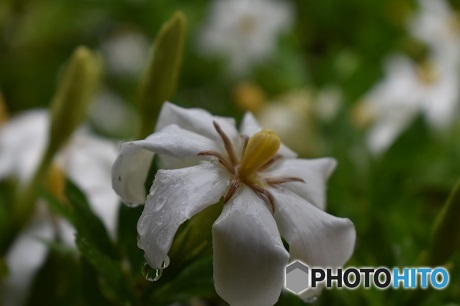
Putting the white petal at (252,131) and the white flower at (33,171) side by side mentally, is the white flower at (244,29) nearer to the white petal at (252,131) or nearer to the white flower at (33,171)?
the white flower at (33,171)

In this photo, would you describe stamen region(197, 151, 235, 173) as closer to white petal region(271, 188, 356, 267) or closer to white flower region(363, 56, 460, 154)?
white petal region(271, 188, 356, 267)

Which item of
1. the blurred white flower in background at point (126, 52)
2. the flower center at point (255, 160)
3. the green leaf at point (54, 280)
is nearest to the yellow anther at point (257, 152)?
the flower center at point (255, 160)

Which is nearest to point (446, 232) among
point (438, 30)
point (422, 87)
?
point (422, 87)

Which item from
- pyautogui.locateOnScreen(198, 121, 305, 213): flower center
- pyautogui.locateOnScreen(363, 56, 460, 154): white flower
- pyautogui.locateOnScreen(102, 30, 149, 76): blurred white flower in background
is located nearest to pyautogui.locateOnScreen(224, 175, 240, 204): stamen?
pyautogui.locateOnScreen(198, 121, 305, 213): flower center

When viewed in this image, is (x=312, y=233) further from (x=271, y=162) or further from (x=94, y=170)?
(x=94, y=170)

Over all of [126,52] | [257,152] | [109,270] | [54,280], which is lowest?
[126,52]

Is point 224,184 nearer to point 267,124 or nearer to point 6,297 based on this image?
point 6,297

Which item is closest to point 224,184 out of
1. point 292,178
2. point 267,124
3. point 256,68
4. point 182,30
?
point 292,178
